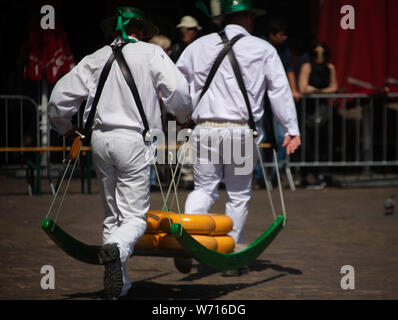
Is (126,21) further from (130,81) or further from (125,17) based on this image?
(130,81)

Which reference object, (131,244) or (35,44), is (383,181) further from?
(131,244)

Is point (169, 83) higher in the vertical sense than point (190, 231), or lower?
higher

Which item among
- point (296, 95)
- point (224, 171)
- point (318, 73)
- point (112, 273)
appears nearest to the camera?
point (112, 273)

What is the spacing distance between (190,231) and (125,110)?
43.0 inches

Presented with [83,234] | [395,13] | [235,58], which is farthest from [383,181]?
[235,58]

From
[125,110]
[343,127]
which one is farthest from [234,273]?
[343,127]

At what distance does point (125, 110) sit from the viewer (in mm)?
6125

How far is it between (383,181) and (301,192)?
154 centimetres

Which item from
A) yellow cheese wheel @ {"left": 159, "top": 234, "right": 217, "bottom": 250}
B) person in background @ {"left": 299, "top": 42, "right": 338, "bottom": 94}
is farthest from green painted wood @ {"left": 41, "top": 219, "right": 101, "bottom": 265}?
person in background @ {"left": 299, "top": 42, "right": 338, "bottom": 94}

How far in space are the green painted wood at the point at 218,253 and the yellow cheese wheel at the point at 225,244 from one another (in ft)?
0.60

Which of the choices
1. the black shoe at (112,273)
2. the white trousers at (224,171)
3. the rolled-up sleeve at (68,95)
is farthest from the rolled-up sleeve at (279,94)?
the black shoe at (112,273)

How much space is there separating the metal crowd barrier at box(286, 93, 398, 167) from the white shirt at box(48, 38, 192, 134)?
23.6ft

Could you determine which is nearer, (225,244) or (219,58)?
(225,244)

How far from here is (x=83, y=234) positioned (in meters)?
9.07
